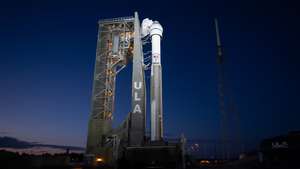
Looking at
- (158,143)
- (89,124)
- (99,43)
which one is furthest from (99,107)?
(158,143)

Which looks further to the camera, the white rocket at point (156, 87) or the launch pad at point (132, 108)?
the white rocket at point (156, 87)

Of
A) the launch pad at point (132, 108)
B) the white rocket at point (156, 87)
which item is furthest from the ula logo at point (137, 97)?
the white rocket at point (156, 87)

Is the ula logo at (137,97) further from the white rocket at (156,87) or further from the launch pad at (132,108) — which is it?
the white rocket at (156,87)

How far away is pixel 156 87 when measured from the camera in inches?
1587

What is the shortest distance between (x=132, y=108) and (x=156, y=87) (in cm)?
885

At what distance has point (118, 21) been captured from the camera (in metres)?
45.3

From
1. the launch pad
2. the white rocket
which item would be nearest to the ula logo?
the launch pad

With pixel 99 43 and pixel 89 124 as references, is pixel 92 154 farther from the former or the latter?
pixel 99 43

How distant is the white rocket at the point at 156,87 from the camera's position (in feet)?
128

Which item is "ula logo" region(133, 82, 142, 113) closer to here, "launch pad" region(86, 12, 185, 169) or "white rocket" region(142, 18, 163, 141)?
"launch pad" region(86, 12, 185, 169)

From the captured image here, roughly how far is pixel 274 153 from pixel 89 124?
5053cm

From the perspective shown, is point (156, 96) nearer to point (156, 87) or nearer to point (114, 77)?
point (156, 87)

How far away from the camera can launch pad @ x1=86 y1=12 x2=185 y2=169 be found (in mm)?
28500

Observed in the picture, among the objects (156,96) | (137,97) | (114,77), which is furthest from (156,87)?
(114,77)
